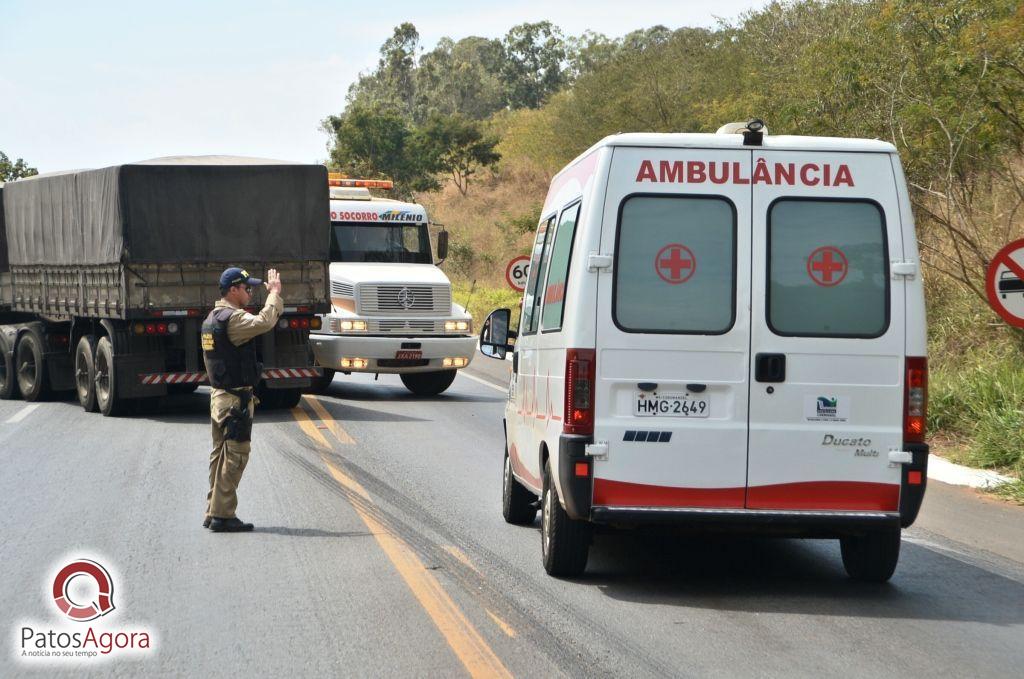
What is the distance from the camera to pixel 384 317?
1917cm

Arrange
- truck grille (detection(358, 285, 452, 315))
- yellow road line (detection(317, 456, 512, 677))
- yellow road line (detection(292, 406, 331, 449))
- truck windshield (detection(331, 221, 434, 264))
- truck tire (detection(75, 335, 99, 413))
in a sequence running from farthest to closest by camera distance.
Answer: truck windshield (detection(331, 221, 434, 264))
truck grille (detection(358, 285, 452, 315))
truck tire (detection(75, 335, 99, 413))
yellow road line (detection(292, 406, 331, 449))
yellow road line (detection(317, 456, 512, 677))

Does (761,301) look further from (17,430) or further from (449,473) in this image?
(17,430)

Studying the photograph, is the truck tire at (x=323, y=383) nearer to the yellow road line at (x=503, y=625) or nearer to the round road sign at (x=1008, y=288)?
the round road sign at (x=1008, y=288)

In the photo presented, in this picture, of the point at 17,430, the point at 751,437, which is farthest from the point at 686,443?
the point at 17,430

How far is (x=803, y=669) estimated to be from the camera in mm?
5949

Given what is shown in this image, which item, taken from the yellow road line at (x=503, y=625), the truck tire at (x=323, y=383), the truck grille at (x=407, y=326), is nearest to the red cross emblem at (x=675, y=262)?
the yellow road line at (x=503, y=625)

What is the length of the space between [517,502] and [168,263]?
8130 millimetres

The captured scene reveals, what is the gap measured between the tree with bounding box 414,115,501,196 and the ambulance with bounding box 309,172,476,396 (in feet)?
165

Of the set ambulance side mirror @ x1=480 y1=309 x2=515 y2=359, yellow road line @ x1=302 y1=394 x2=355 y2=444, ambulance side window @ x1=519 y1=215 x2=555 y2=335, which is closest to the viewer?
ambulance side window @ x1=519 y1=215 x2=555 y2=335

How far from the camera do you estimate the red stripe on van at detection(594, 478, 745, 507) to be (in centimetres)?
724

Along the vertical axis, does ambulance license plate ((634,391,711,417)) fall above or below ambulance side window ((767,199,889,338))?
below

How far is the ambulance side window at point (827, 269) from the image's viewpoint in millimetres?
7266

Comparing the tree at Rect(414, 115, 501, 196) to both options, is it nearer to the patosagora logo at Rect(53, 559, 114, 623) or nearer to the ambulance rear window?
the patosagora logo at Rect(53, 559, 114, 623)

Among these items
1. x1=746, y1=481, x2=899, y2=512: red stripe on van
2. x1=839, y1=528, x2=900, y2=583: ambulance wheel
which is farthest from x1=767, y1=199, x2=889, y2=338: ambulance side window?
x1=839, y1=528, x2=900, y2=583: ambulance wheel
